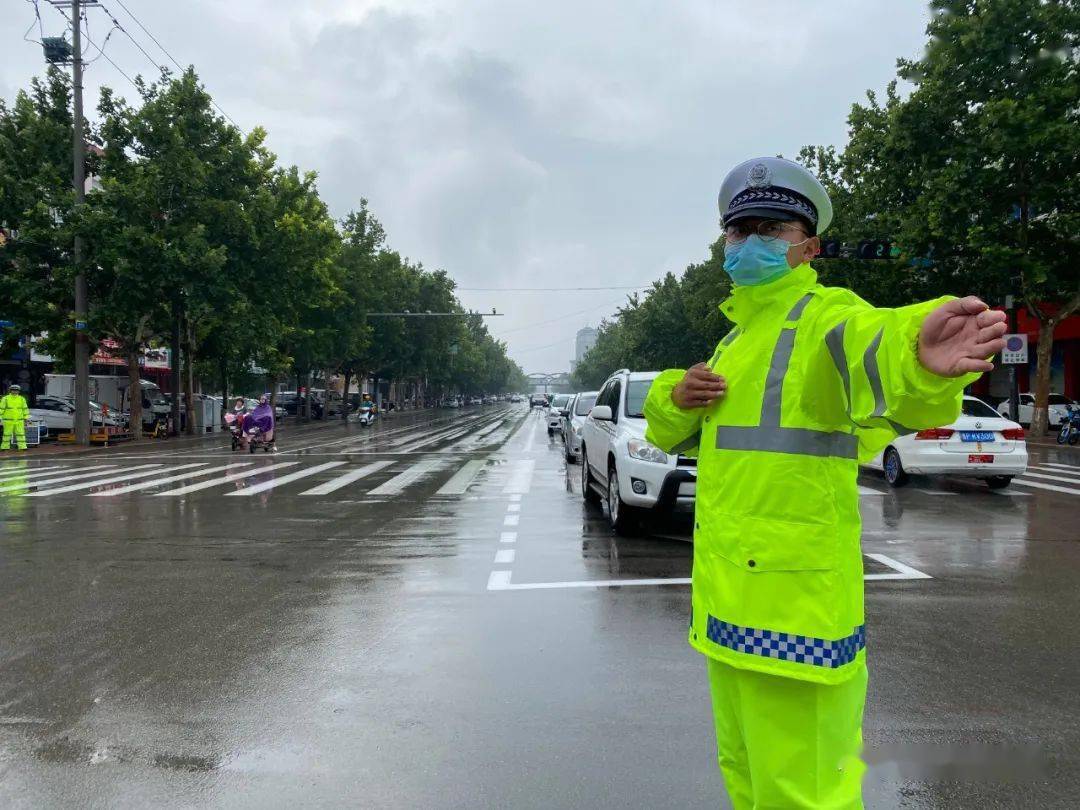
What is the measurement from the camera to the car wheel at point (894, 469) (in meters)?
13.5

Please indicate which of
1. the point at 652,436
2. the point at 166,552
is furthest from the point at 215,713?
the point at 166,552

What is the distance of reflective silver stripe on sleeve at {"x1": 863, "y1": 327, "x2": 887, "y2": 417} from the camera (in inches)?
71.8

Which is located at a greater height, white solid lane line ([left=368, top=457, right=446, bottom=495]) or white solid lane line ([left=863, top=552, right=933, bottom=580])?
white solid lane line ([left=863, top=552, right=933, bottom=580])

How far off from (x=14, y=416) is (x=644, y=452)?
68.3 feet

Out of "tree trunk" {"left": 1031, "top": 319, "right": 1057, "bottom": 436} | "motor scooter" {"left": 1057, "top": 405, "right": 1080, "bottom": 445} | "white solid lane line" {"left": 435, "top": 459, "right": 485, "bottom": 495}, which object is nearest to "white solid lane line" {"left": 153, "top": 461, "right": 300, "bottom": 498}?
"white solid lane line" {"left": 435, "top": 459, "right": 485, "bottom": 495}

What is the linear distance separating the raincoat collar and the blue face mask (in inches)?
0.7

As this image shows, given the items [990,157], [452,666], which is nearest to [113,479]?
[452,666]

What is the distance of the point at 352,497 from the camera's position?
40.7ft

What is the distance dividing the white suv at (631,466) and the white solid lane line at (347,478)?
4737mm

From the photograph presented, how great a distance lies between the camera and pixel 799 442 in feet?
6.71

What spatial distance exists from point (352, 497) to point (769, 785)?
10847 mm

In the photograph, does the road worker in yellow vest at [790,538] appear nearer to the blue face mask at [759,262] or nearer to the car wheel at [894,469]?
the blue face mask at [759,262]

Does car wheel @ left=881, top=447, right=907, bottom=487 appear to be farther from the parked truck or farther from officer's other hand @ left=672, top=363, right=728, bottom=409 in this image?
the parked truck

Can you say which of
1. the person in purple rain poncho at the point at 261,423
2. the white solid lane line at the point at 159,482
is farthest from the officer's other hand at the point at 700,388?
the person in purple rain poncho at the point at 261,423
